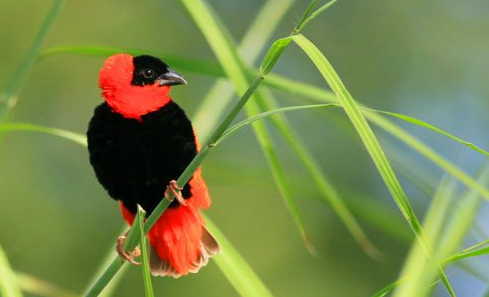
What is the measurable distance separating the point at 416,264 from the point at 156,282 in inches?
158

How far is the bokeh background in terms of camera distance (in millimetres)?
5254

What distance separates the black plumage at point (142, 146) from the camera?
171 centimetres

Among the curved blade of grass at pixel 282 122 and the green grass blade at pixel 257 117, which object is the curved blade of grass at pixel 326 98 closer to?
the curved blade of grass at pixel 282 122

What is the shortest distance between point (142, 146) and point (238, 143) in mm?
3885

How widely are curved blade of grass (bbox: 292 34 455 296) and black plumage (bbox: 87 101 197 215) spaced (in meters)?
0.70

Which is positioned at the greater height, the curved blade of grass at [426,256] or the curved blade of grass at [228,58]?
the curved blade of grass at [228,58]

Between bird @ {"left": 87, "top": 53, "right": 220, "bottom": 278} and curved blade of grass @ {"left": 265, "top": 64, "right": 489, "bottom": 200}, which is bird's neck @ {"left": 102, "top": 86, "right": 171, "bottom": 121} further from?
curved blade of grass @ {"left": 265, "top": 64, "right": 489, "bottom": 200}

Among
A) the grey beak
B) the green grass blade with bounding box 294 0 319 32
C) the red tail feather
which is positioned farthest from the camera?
the red tail feather

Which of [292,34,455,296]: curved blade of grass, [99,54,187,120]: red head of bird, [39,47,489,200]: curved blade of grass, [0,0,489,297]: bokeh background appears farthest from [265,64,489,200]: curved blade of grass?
[0,0,489,297]: bokeh background

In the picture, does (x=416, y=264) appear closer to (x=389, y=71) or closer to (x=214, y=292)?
(x=214, y=292)

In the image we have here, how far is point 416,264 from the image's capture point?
3.73 ft

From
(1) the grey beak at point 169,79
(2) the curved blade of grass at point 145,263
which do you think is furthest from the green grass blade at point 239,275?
(1) the grey beak at point 169,79

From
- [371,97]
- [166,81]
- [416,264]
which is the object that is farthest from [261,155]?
[416,264]

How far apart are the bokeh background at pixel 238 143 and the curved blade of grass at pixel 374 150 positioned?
368cm
